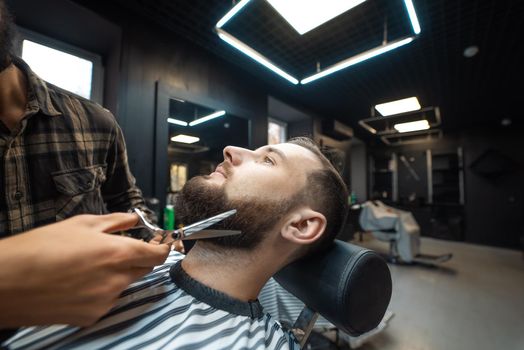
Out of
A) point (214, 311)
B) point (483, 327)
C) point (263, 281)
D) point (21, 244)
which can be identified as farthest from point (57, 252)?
point (483, 327)

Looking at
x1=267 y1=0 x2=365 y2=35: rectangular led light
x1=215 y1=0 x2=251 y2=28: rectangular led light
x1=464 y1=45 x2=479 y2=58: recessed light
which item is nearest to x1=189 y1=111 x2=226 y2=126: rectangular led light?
x1=215 y1=0 x2=251 y2=28: rectangular led light

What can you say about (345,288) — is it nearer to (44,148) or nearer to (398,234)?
(44,148)

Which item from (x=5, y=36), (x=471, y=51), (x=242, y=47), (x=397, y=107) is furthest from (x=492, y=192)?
(x=5, y=36)

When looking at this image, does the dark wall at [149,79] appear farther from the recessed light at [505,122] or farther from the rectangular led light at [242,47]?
the recessed light at [505,122]

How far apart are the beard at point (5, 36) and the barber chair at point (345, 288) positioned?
1.22m

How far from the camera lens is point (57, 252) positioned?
335 millimetres

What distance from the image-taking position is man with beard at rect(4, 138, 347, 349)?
58cm

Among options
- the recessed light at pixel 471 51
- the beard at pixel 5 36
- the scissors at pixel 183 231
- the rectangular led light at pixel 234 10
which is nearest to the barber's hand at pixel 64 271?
the scissors at pixel 183 231

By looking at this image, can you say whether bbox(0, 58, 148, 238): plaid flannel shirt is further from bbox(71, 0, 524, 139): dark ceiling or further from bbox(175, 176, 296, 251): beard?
bbox(71, 0, 524, 139): dark ceiling

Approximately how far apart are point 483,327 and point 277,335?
8.64ft

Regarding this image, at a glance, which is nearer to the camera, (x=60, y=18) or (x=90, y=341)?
(x=90, y=341)

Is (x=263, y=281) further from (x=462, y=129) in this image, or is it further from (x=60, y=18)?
(x=462, y=129)

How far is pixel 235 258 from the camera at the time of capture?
77 centimetres

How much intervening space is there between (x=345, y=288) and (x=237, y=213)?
0.41 metres
